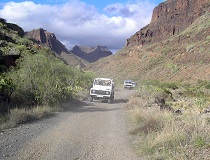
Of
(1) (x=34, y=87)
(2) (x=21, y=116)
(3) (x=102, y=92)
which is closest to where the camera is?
(2) (x=21, y=116)

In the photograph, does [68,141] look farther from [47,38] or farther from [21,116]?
[47,38]

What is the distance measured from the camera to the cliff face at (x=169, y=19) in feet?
336

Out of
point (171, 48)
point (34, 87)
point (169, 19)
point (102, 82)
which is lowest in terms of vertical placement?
point (34, 87)

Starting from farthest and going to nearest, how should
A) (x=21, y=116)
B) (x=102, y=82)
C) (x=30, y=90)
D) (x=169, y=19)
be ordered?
(x=169, y=19) → (x=102, y=82) → (x=30, y=90) → (x=21, y=116)

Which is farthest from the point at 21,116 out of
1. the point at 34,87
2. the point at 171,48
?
the point at 171,48

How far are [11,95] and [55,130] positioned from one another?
18.8 feet

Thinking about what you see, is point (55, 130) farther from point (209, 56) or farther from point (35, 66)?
point (209, 56)

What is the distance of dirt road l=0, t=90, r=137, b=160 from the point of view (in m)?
8.75

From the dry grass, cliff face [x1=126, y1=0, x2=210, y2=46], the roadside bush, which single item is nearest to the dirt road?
the dry grass

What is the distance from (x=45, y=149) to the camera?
925 centimetres

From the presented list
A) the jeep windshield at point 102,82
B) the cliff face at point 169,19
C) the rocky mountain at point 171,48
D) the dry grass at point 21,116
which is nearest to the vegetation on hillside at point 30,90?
the dry grass at point 21,116

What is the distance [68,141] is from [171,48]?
75643 millimetres

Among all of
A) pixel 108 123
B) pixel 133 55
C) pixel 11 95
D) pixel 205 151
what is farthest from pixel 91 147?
pixel 133 55

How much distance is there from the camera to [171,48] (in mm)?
83188
